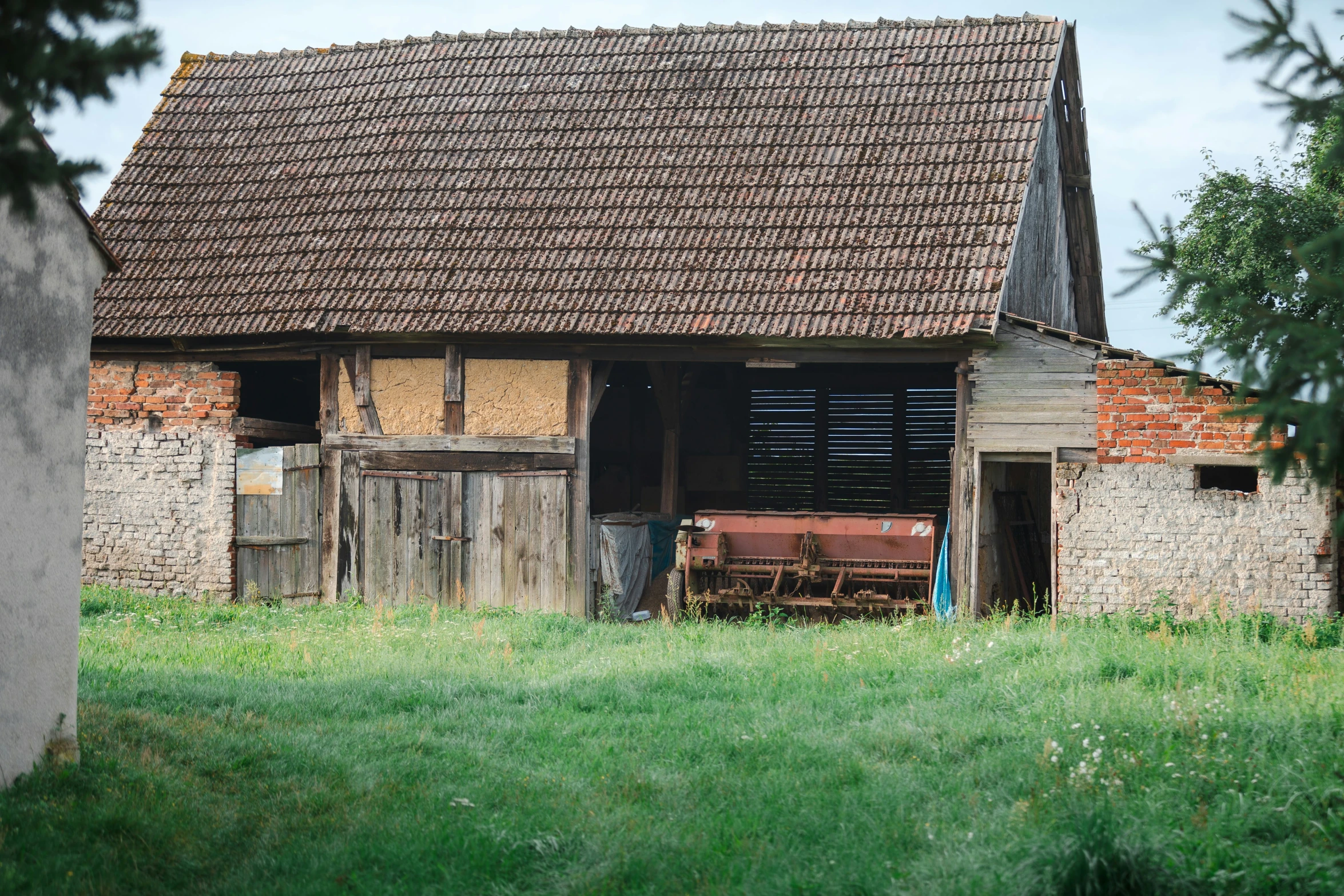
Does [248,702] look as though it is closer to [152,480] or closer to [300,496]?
[300,496]

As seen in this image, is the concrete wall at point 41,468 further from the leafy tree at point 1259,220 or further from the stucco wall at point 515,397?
the leafy tree at point 1259,220

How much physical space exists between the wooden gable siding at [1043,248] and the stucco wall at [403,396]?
610 cm

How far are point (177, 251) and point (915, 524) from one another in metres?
9.26

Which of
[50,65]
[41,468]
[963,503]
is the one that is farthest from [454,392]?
[50,65]

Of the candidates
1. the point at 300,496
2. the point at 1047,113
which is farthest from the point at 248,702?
the point at 1047,113

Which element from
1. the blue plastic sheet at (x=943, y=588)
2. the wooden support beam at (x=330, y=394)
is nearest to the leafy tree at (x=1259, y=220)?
the blue plastic sheet at (x=943, y=588)

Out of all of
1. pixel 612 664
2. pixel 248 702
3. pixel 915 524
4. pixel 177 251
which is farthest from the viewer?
pixel 177 251

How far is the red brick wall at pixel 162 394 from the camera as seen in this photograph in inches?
540

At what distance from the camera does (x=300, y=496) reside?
13.6m

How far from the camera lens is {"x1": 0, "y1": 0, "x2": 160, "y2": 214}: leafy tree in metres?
3.66

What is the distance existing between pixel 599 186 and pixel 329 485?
4.59 metres

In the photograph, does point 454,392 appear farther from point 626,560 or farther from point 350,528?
point 626,560

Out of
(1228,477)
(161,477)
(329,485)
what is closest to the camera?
(1228,477)

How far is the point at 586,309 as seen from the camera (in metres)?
12.7
